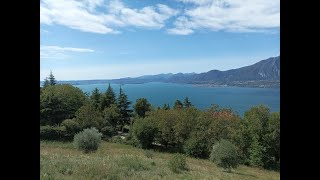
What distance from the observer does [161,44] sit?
57.0 m

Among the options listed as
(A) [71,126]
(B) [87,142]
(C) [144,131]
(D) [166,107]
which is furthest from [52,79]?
(B) [87,142]

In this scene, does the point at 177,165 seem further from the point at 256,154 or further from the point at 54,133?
the point at 54,133

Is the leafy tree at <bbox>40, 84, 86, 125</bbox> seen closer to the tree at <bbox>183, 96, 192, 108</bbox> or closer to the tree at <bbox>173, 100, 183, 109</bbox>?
the tree at <bbox>173, 100, 183, 109</bbox>

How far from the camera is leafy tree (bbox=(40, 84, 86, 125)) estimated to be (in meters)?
22.0

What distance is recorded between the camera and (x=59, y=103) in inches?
937

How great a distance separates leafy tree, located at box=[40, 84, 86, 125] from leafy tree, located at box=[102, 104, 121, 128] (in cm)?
242

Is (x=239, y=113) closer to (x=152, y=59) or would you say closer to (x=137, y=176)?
(x=137, y=176)

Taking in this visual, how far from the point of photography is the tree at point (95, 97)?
85.5ft

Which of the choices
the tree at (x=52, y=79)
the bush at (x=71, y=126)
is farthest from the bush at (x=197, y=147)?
the tree at (x=52, y=79)

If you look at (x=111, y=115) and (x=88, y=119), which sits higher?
(x=111, y=115)

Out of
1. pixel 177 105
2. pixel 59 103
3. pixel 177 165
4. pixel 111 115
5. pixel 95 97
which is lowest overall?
pixel 177 165

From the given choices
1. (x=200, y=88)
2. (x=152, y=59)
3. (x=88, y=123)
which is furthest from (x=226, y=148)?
(x=152, y=59)

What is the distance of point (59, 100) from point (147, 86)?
16.4 m

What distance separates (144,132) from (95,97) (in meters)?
6.62
